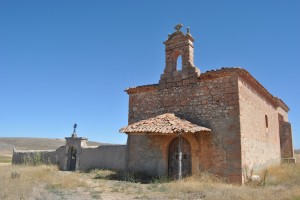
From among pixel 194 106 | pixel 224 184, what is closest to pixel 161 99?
pixel 194 106

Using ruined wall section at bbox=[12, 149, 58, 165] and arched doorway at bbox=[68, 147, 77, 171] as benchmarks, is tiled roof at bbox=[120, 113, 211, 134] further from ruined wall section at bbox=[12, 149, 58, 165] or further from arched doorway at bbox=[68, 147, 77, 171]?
ruined wall section at bbox=[12, 149, 58, 165]

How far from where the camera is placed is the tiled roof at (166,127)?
9734mm

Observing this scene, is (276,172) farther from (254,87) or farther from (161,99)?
(161,99)

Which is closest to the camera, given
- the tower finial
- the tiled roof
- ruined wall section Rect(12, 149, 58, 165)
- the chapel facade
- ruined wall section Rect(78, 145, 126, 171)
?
the tiled roof

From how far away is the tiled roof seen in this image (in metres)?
9.73

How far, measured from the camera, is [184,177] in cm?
1062

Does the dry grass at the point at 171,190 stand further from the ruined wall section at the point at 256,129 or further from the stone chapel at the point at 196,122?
the ruined wall section at the point at 256,129

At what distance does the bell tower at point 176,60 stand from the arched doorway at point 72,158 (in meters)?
9.61

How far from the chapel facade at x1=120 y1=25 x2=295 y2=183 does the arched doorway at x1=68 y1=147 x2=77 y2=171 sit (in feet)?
23.9

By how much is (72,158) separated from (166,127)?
36.7 feet

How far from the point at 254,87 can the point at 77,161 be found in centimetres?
1190

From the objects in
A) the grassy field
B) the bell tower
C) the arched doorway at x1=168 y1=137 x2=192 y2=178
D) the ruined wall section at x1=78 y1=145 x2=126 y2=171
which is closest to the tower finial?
the bell tower

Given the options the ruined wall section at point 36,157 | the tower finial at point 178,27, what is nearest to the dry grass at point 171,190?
the tower finial at point 178,27

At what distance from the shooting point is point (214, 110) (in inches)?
424
